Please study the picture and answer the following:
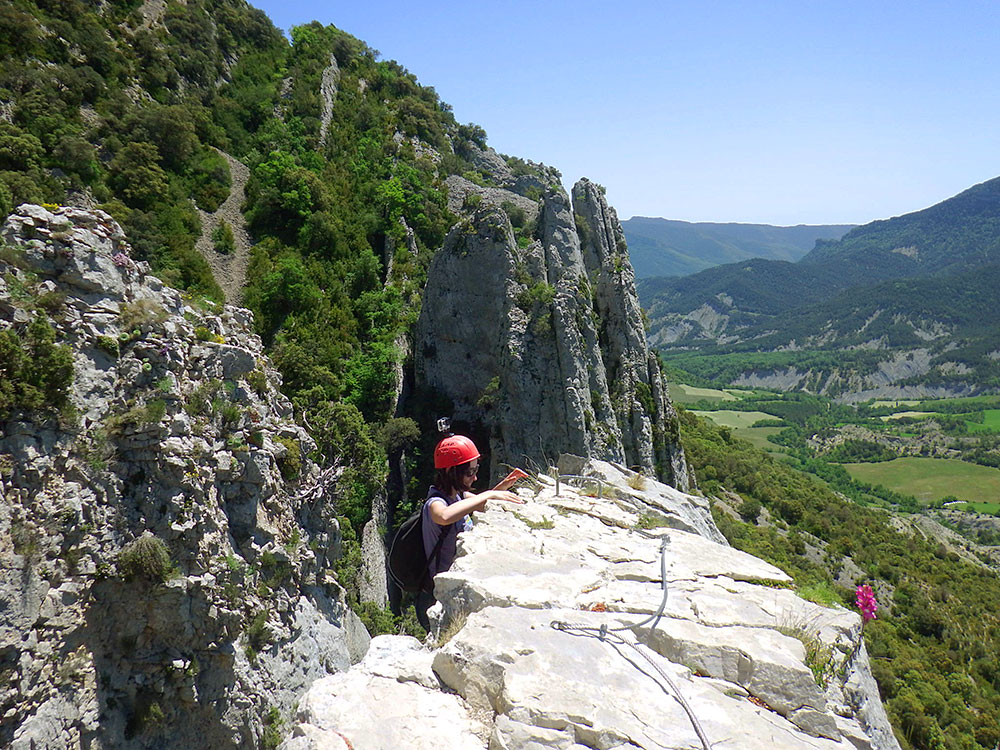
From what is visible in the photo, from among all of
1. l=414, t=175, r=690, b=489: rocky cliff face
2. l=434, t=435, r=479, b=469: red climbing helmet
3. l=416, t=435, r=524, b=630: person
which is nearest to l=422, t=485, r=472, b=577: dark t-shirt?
l=416, t=435, r=524, b=630: person

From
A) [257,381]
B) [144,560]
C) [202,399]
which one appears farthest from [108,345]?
[144,560]

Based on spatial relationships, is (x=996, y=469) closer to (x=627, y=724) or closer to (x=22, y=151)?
(x=627, y=724)

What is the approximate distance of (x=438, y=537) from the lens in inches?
277

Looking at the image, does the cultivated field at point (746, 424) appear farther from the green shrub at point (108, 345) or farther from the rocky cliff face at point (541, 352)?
the green shrub at point (108, 345)

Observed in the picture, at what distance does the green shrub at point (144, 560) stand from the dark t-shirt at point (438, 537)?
12.2 metres

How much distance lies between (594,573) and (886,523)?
92.7 m

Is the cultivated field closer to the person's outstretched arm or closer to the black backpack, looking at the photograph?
the black backpack

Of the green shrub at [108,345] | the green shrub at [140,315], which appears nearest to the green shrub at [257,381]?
the green shrub at [140,315]

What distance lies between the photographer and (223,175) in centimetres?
4172

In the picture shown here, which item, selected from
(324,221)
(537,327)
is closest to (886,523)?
(537,327)

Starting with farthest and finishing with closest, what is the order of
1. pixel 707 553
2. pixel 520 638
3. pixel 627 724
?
pixel 707 553 < pixel 520 638 < pixel 627 724

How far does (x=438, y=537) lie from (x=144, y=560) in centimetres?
1245

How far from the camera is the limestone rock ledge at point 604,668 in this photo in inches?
161

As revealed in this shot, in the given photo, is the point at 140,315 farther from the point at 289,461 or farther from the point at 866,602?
the point at 866,602
